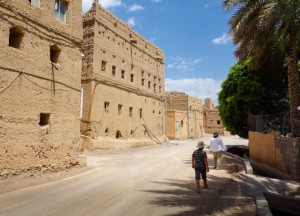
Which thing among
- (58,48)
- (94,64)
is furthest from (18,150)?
(94,64)

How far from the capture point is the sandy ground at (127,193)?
7012 millimetres

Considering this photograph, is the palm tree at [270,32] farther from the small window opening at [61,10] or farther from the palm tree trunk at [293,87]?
the small window opening at [61,10]

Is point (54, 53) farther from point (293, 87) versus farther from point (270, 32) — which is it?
point (293, 87)

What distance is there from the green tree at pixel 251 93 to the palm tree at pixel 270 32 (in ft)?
14.9

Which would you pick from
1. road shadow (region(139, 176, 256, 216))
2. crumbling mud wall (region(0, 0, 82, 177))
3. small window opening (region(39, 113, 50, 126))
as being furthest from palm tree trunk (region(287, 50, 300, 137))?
small window opening (region(39, 113, 50, 126))

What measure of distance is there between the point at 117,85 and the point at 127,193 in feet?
61.2

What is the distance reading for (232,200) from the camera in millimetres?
8031

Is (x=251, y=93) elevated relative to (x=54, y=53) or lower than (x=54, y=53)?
lower

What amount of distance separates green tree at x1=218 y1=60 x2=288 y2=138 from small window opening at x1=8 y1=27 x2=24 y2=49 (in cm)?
1435

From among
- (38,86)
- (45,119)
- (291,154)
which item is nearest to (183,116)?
(291,154)

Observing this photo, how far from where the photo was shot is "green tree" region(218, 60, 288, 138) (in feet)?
64.6

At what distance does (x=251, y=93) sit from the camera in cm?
2000

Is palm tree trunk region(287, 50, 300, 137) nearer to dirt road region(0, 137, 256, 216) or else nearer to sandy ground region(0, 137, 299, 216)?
sandy ground region(0, 137, 299, 216)

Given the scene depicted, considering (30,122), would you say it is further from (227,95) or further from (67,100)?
(227,95)
